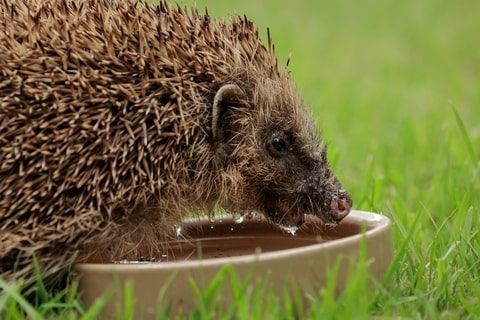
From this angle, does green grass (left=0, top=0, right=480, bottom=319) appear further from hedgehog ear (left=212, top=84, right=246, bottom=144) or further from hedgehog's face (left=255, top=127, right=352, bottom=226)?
hedgehog ear (left=212, top=84, right=246, bottom=144)

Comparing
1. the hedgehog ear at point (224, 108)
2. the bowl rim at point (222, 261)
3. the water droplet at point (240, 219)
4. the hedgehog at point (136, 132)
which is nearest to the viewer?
the bowl rim at point (222, 261)

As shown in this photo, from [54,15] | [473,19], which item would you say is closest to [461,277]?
[54,15]

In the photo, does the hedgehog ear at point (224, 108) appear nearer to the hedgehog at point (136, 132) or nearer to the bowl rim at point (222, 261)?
the hedgehog at point (136, 132)

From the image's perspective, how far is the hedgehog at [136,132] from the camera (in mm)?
2863

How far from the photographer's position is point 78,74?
2930mm

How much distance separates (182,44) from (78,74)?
0.40 m

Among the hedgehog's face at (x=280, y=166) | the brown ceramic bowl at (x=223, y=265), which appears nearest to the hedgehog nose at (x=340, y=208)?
the hedgehog's face at (x=280, y=166)

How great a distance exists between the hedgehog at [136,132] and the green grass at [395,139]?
273 millimetres

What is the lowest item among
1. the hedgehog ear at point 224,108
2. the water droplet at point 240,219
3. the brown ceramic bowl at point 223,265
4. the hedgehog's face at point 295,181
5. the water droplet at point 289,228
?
the brown ceramic bowl at point 223,265

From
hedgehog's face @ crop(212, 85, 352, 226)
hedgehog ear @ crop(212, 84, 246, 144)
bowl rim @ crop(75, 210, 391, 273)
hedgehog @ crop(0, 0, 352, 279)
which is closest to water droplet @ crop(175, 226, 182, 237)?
hedgehog @ crop(0, 0, 352, 279)

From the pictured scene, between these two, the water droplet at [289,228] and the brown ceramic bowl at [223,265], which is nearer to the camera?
the brown ceramic bowl at [223,265]

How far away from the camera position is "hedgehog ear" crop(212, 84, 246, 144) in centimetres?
317

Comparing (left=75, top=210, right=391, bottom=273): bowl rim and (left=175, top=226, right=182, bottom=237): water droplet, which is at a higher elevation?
(left=175, top=226, right=182, bottom=237): water droplet

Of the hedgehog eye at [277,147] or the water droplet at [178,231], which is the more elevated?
the hedgehog eye at [277,147]
